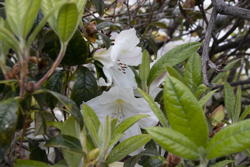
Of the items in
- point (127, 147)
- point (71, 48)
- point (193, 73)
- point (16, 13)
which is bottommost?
point (127, 147)

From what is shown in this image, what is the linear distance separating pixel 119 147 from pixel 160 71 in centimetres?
32

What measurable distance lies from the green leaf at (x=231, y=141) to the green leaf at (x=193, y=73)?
1.04ft

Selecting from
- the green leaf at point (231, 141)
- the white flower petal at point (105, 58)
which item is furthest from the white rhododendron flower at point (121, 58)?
the green leaf at point (231, 141)

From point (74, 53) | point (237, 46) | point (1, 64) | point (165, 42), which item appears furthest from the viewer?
point (165, 42)

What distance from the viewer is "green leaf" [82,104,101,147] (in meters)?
0.85

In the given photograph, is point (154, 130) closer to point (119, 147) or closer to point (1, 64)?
point (119, 147)

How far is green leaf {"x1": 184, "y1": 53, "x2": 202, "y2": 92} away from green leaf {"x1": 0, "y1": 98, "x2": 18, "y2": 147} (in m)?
0.47

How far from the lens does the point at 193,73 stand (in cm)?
106

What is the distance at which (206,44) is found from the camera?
121cm

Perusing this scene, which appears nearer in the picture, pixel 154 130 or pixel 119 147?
pixel 154 130

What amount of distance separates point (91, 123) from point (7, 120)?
18cm

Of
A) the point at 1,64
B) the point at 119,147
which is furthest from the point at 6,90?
the point at 119,147

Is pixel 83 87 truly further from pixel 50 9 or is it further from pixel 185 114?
pixel 185 114

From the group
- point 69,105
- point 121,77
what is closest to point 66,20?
point 69,105
